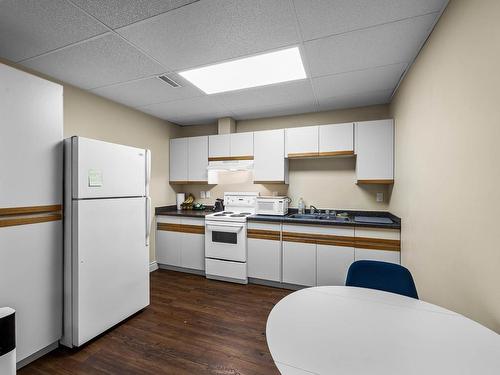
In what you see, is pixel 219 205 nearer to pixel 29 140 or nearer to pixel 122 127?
pixel 122 127

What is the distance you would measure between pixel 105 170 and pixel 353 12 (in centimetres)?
239

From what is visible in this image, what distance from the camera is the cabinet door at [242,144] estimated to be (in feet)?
12.3

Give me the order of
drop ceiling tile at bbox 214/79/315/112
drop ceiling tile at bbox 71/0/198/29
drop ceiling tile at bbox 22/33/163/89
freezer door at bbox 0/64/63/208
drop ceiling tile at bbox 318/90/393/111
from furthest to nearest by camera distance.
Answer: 1. drop ceiling tile at bbox 318/90/393/111
2. drop ceiling tile at bbox 214/79/315/112
3. drop ceiling tile at bbox 22/33/163/89
4. freezer door at bbox 0/64/63/208
5. drop ceiling tile at bbox 71/0/198/29

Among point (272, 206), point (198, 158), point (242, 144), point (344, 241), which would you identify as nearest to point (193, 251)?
point (272, 206)

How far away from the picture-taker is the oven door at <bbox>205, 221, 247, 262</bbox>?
11.1 ft

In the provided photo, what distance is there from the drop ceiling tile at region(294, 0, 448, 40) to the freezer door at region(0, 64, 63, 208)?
6.71 feet

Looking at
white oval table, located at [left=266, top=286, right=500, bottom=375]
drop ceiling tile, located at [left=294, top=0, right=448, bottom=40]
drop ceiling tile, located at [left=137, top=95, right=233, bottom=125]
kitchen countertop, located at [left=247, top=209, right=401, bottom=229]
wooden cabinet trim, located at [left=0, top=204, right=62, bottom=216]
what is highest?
drop ceiling tile, located at [left=137, top=95, right=233, bottom=125]

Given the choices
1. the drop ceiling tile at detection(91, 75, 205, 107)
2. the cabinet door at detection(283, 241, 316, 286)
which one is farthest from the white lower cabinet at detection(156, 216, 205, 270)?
the drop ceiling tile at detection(91, 75, 205, 107)

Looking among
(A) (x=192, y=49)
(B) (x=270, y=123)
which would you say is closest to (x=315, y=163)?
(B) (x=270, y=123)

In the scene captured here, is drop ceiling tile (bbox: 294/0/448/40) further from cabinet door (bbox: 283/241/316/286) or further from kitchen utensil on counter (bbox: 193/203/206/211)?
kitchen utensil on counter (bbox: 193/203/206/211)

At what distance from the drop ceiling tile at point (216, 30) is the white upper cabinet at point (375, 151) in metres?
1.76

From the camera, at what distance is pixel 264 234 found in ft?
Answer: 11.0

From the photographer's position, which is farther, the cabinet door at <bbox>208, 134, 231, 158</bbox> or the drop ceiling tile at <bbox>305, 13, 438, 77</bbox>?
the cabinet door at <bbox>208, 134, 231, 158</bbox>

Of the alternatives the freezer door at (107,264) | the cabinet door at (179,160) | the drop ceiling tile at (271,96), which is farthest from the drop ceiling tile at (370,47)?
the cabinet door at (179,160)
